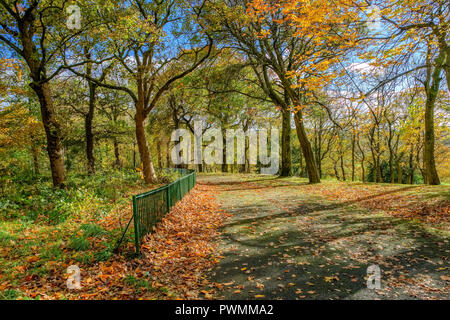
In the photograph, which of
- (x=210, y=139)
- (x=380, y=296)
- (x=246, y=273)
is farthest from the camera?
(x=210, y=139)

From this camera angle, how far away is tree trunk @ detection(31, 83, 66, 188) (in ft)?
31.3

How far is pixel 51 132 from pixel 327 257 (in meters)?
11.0

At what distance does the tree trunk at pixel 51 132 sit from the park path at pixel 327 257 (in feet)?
25.2

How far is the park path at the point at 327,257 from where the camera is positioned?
369 centimetres

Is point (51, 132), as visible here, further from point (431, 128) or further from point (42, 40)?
point (431, 128)

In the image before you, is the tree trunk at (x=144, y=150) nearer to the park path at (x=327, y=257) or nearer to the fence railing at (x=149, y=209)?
the fence railing at (x=149, y=209)

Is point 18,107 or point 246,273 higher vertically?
point 18,107

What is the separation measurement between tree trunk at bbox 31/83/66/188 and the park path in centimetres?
769

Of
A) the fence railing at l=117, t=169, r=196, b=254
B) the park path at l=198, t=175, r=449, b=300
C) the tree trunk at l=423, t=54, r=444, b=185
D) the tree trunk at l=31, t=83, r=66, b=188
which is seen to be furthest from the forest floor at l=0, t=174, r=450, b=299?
the tree trunk at l=423, t=54, r=444, b=185

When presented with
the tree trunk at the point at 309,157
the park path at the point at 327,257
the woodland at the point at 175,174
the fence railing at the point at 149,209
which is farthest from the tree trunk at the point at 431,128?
the fence railing at the point at 149,209

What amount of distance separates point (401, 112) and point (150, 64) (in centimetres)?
2417

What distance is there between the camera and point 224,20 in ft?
43.2
